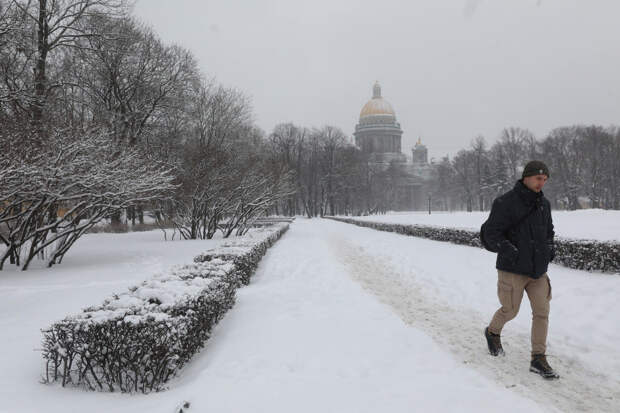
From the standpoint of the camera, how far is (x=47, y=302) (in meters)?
6.75

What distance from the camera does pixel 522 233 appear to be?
4.05 metres

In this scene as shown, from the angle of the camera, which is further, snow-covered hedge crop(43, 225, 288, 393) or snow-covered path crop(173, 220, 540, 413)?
snow-covered hedge crop(43, 225, 288, 393)

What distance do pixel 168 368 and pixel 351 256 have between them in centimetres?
1050

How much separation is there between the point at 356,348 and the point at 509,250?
2035 mm

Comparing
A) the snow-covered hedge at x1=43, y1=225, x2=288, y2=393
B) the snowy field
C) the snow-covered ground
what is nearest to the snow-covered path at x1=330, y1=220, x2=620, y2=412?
the snowy field

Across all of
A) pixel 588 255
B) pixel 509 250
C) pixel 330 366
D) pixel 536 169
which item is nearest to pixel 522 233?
pixel 509 250

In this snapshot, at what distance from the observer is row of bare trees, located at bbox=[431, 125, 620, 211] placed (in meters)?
48.5

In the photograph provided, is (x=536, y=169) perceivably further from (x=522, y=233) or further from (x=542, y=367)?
(x=542, y=367)

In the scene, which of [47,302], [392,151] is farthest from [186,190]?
[392,151]

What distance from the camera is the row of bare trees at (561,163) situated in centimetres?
4850

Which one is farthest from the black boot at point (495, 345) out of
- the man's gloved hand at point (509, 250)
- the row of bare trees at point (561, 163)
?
the row of bare trees at point (561, 163)

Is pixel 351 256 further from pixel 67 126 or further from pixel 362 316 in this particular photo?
pixel 67 126

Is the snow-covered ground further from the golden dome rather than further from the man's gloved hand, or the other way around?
the golden dome

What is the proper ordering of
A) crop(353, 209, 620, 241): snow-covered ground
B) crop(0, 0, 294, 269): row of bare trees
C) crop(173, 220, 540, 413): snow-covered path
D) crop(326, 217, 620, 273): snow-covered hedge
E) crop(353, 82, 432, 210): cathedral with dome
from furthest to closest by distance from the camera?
crop(353, 82, 432, 210): cathedral with dome, crop(353, 209, 620, 241): snow-covered ground, crop(0, 0, 294, 269): row of bare trees, crop(326, 217, 620, 273): snow-covered hedge, crop(173, 220, 540, 413): snow-covered path
